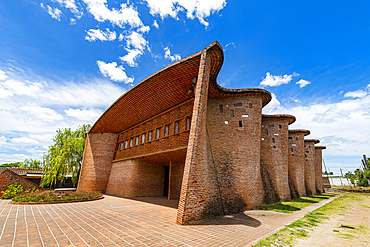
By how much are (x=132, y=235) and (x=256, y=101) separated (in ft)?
36.7

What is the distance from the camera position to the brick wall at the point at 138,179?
1588cm

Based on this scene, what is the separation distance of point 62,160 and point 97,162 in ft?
19.4

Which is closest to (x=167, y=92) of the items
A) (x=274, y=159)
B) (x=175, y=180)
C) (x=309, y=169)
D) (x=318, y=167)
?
(x=175, y=180)

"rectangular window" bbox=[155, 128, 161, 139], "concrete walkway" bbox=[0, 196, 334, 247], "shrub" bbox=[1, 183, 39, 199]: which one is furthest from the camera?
"rectangular window" bbox=[155, 128, 161, 139]

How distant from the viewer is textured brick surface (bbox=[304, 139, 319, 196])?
22.6 meters

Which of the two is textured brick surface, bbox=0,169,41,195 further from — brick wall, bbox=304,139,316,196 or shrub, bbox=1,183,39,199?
brick wall, bbox=304,139,316,196

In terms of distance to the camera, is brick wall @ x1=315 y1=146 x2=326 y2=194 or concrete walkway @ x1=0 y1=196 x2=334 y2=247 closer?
concrete walkway @ x1=0 y1=196 x2=334 y2=247

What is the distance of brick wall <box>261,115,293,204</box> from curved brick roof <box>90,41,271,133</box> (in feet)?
11.4

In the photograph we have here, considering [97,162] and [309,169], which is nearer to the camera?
[97,162]

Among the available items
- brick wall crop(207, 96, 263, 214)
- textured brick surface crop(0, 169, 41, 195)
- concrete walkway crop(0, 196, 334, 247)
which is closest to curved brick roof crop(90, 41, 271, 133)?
brick wall crop(207, 96, 263, 214)

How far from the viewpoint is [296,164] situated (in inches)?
760

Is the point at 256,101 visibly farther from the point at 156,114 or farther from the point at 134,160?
the point at 134,160

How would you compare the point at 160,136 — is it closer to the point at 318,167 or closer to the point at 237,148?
the point at 237,148

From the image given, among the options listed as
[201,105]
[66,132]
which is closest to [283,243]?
[201,105]
